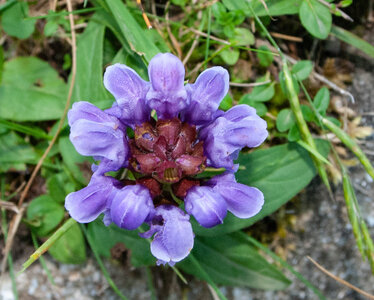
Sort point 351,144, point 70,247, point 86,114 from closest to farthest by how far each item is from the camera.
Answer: point 86,114 → point 351,144 → point 70,247

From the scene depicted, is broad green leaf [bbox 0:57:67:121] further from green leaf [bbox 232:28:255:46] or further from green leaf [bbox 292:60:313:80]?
green leaf [bbox 292:60:313:80]

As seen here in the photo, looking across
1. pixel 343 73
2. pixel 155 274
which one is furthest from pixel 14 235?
pixel 343 73

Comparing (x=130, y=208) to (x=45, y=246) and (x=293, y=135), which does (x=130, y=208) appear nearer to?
(x=45, y=246)

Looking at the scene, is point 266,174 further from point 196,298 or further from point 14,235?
point 14,235

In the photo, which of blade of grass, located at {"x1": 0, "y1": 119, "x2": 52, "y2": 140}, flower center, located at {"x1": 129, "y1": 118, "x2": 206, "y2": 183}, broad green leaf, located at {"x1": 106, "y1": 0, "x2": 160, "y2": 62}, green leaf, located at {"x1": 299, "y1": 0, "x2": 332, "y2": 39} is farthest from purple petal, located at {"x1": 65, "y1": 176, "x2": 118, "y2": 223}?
green leaf, located at {"x1": 299, "y1": 0, "x2": 332, "y2": 39}

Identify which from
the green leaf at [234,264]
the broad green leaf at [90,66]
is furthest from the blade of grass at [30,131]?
the green leaf at [234,264]

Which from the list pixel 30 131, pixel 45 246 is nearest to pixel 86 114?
pixel 45 246

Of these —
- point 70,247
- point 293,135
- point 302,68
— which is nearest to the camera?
point 293,135
